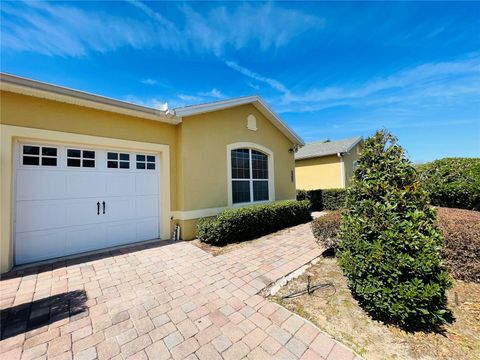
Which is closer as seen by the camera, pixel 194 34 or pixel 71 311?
pixel 71 311

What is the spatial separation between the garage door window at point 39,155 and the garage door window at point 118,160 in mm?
1168

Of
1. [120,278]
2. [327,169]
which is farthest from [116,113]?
[327,169]

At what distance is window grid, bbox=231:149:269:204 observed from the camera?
8617 millimetres

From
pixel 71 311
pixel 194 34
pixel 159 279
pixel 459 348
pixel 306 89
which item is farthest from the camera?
pixel 306 89

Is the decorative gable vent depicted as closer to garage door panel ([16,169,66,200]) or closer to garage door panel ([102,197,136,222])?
garage door panel ([102,197,136,222])

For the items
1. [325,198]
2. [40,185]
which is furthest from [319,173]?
[40,185]

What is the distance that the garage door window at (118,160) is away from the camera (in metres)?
5.92

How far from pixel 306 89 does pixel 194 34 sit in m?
7.67

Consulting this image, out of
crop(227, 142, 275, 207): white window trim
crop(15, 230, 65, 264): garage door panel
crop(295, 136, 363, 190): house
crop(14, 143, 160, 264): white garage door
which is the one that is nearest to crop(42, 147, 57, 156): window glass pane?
crop(14, 143, 160, 264): white garage door

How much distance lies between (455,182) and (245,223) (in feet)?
26.6

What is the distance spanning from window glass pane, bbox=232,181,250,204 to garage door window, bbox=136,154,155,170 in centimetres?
324

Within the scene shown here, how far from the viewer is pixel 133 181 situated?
6293 mm

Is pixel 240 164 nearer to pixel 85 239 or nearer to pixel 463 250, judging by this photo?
pixel 85 239

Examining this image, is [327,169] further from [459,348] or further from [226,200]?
[459,348]
